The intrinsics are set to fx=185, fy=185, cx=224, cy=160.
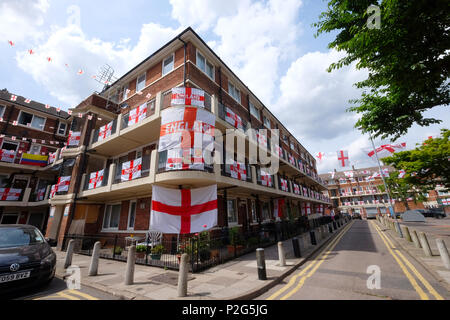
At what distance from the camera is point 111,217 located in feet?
47.0

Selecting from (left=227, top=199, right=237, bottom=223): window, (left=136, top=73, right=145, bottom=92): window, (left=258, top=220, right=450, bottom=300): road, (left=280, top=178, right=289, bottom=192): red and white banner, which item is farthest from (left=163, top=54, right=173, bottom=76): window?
(left=258, top=220, right=450, bottom=300): road

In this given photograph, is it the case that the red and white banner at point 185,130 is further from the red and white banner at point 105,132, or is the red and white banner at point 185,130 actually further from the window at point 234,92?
the window at point 234,92

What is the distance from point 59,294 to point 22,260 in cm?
130

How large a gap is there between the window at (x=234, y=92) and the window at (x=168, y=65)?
16.7 ft

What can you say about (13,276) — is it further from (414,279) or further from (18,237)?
(414,279)

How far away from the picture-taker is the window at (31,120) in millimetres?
19203

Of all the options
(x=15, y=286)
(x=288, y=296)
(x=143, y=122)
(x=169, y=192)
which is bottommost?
(x=288, y=296)

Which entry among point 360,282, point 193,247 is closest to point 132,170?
point 193,247

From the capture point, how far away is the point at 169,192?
920 centimetres

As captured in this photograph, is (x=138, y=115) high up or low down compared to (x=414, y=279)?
up

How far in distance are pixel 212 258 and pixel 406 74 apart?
9600 millimetres

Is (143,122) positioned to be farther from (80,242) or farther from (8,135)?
(8,135)

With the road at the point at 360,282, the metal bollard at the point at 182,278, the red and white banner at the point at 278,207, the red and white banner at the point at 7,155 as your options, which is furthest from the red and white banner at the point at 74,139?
the red and white banner at the point at 278,207
